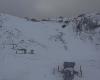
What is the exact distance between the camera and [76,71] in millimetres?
6395

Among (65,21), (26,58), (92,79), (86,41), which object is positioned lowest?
(92,79)

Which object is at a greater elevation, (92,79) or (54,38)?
(54,38)

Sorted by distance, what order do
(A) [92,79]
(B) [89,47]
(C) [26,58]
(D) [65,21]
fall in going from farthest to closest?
1. (D) [65,21]
2. (B) [89,47]
3. (C) [26,58]
4. (A) [92,79]

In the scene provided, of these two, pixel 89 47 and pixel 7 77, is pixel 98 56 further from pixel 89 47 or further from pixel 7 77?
pixel 7 77

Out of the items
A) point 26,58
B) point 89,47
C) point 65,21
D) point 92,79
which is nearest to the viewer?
point 92,79

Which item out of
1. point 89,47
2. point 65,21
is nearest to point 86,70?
point 89,47

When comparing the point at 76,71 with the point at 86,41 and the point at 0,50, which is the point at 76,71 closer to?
the point at 86,41

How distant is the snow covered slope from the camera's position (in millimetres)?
6438

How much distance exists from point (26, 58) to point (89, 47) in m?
1.80

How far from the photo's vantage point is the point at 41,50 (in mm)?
7270

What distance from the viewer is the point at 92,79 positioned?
20.6 feet

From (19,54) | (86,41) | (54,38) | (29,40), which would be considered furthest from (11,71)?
(86,41)

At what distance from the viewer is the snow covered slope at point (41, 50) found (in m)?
6.44

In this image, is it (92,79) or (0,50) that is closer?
(92,79)
